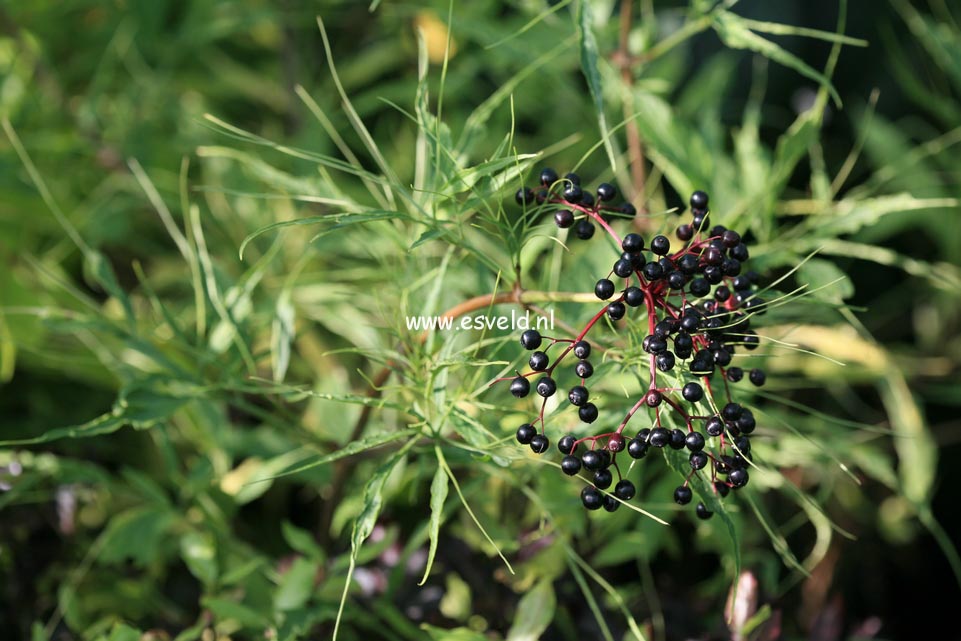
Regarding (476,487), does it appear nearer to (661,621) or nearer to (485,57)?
(661,621)

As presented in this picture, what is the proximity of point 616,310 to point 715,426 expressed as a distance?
7 cm

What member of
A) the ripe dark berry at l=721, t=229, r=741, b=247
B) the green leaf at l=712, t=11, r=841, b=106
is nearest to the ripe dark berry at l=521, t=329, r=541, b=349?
the ripe dark berry at l=721, t=229, r=741, b=247

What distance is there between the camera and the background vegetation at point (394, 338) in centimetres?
51

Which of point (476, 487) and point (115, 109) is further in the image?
point (115, 109)

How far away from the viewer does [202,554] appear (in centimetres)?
58

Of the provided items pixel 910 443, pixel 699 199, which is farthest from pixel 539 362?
pixel 910 443

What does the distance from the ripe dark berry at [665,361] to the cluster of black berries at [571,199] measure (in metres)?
0.07

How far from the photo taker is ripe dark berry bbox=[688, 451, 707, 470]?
39cm

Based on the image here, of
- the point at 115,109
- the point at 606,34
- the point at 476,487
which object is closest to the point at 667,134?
the point at 606,34

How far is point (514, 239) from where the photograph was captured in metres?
0.45

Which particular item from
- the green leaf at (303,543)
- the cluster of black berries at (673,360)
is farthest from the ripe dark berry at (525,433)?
the green leaf at (303,543)

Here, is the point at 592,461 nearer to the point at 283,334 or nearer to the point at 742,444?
the point at 742,444

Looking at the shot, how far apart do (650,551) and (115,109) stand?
62cm

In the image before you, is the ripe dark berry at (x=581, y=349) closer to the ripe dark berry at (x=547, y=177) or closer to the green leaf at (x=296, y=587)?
the ripe dark berry at (x=547, y=177)
